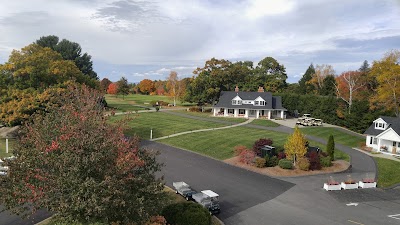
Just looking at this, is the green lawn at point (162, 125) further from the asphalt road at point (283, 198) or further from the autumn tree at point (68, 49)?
the autumn tree at point (68, 49)

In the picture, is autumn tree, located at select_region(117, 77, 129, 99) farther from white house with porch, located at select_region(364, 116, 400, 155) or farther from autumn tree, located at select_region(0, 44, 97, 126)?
white house with porch, located at select_region(364, 116, 400, 155)

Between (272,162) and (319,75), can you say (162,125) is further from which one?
(319,75)

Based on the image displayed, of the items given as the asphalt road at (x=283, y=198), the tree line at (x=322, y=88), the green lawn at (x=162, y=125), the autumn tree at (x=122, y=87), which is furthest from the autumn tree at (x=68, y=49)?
the asphalt road at (x=283, y=198)

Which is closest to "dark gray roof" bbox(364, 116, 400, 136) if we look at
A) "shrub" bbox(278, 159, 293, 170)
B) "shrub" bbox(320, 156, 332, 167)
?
"shrub" bbox(320, 156, 332, 167)

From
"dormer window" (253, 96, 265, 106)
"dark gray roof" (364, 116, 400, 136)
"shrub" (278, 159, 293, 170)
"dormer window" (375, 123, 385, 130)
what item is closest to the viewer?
"shrub" (278, 159, 293, 170)

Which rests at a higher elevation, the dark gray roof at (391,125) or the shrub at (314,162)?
the dark gray roof at (391,125)

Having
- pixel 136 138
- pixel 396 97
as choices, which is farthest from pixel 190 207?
pixel 396 97
